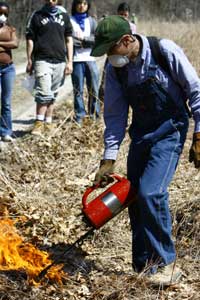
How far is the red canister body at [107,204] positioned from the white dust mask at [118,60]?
792 millimetres

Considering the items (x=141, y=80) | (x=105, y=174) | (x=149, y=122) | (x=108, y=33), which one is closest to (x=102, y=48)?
(x=108, y=33)

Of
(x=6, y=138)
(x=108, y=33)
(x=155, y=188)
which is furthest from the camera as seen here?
(x=6, y=138)

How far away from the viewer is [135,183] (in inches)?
158

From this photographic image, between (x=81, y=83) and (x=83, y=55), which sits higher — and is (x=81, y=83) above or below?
below

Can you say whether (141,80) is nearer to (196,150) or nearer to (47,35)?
(196,150)

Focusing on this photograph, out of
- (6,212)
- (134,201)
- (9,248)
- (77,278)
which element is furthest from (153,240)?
(6,212)

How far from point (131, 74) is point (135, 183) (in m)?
0.77

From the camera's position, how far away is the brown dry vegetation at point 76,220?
3900mm

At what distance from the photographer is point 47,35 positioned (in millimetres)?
7988

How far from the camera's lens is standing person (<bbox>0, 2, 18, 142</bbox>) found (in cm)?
761

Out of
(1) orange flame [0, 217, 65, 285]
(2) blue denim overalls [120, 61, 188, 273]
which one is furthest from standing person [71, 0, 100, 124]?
(2) blue denim overalls [120, 61, 188, 273]

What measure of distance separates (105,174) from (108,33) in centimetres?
100

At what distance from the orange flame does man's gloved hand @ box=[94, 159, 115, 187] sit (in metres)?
0.70

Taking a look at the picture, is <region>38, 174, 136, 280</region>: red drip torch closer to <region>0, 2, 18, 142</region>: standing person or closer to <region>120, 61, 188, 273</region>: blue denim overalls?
<region>120, 61, 188, 273</region>: blue denim overalls
